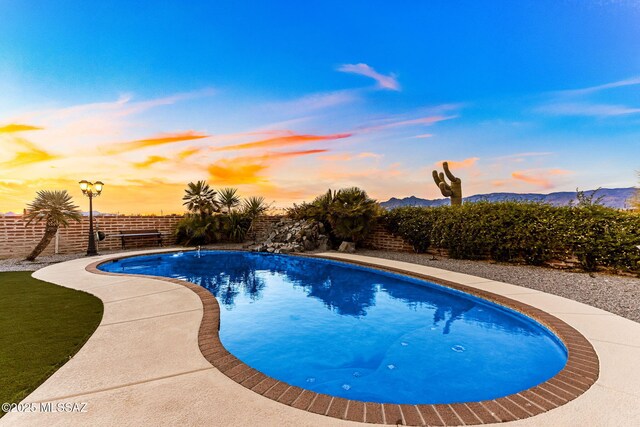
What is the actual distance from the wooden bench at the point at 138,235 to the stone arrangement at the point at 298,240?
4344mm

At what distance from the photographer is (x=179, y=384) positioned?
2420mm

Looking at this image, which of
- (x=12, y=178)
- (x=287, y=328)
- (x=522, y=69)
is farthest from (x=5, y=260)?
(x=522, y=69)

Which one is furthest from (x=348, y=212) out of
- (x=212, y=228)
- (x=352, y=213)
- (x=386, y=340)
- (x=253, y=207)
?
(x=386, y=340)

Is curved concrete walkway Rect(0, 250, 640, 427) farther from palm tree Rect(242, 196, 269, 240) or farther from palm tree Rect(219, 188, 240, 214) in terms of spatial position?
palm tree Rect(219, 188, 240, 214)

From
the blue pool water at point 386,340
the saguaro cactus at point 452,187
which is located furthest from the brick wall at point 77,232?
the saguaro cactus at point 452,187

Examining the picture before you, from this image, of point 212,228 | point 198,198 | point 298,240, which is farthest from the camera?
point 198,198

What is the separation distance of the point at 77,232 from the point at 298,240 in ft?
28.0

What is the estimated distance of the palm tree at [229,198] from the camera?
14.7 metres

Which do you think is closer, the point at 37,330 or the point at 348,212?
the point at 37,330

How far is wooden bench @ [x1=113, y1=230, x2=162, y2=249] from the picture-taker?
12599mm

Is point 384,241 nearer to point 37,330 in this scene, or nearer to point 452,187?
point 452,187

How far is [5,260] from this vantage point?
9.87 metres

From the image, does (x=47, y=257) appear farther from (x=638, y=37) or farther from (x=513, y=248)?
(x=638, y=37)

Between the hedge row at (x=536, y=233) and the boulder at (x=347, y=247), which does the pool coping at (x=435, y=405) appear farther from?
→ the boulder at (x=347, y=247)
